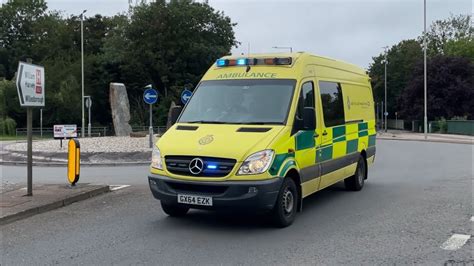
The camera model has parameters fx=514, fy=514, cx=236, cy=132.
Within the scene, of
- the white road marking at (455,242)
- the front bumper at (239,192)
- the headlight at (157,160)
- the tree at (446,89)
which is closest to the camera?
the white road marking at (455,242)

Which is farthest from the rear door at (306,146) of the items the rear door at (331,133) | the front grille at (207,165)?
the front grille at (207,165)

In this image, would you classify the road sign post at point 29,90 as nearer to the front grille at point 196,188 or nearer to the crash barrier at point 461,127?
the front grille at point 196,188

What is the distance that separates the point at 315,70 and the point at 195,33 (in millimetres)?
46312

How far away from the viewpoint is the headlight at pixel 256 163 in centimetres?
685

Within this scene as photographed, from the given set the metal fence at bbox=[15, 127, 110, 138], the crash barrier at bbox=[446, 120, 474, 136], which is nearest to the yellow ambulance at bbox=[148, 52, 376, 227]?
the metal fence at bbox=[15, 127, 110, 138]

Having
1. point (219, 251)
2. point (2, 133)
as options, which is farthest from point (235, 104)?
point (2, 133)

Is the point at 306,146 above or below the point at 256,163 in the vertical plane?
above

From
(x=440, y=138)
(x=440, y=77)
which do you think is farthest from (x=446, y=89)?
(x=440, y=138)

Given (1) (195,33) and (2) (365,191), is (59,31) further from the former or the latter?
(2) (365,191)

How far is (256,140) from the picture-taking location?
702 centimetres

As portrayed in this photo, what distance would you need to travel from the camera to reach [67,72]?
5578 cm

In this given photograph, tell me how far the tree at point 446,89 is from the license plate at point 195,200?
5971 centimetres

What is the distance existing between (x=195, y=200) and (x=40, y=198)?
387 cm

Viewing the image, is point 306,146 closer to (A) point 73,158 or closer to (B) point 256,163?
(B) point 256,163
